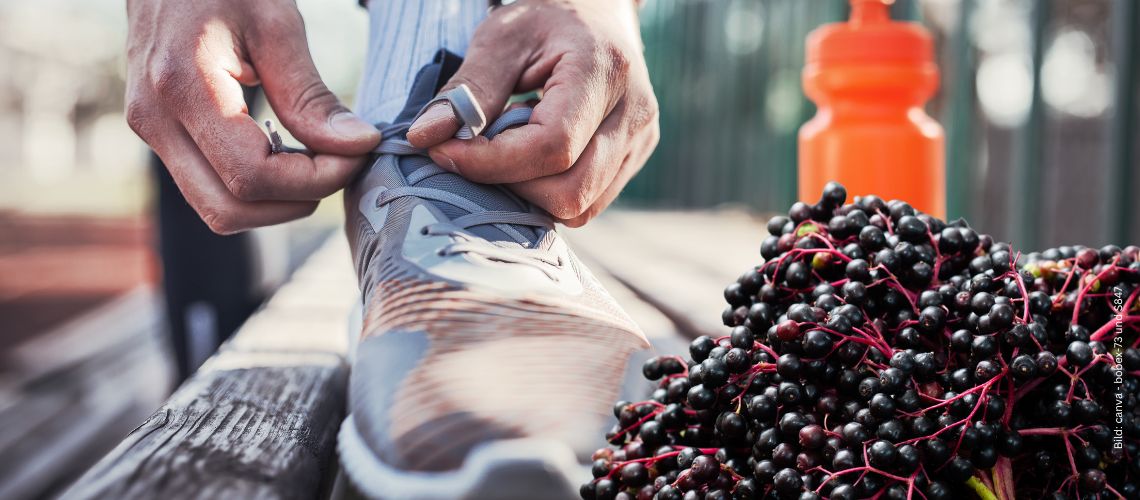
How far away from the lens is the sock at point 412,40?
1.92ft

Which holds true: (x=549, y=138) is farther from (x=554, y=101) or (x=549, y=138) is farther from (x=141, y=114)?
(x=141, y=114)

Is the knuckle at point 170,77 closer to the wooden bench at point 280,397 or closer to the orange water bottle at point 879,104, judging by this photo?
the wooden bench at point 280,397

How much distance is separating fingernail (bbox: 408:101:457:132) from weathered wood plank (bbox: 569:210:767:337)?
20 centimetres

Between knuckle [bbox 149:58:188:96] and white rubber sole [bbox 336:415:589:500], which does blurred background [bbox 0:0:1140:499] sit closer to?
knuckle [bbox 149:58:188:96]

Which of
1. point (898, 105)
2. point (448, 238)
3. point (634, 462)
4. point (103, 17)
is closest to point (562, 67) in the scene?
point (448, 238)

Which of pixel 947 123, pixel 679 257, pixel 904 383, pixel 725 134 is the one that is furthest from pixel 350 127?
pixel 725 134

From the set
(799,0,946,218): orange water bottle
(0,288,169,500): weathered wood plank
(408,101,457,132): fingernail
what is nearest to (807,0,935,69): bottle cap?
(799,0,946,218): orange water bottle

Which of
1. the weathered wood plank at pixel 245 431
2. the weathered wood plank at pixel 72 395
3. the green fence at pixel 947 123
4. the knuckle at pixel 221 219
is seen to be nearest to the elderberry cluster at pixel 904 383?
the weathered wood plank at pixel 245 431

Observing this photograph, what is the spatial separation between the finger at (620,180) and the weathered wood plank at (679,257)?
0.17 feet

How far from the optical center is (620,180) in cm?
64

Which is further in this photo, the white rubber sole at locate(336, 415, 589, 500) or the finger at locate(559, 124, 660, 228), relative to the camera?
the finger at locate(559, 124, 660, 228)

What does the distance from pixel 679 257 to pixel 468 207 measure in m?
1.02

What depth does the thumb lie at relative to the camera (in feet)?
1.61

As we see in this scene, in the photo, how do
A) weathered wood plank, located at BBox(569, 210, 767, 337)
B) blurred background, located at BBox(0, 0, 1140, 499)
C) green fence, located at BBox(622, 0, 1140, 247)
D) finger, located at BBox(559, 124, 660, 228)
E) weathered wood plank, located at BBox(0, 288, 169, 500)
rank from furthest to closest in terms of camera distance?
weathered wood plank, located at BBox(0, 288, 169, 500), green fence, located at BBox(622, 0, 1140, 247), blurred background, located at BBox(0, 0, 1140, 499), weathered wood plank, located at BBox(569, 210, 767, 337), finger, located at BBox(559, 124, 660, 228)
